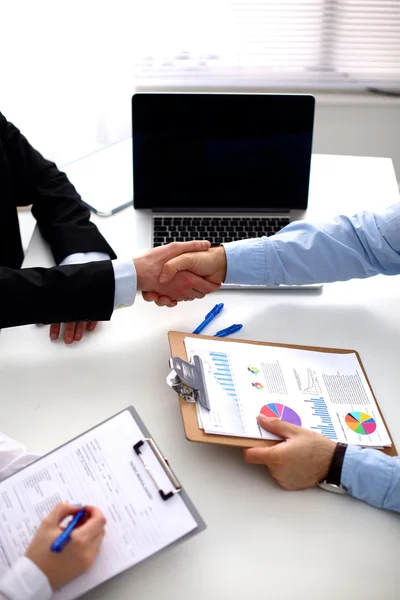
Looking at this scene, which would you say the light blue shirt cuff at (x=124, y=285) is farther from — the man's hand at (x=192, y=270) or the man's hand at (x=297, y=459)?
the man's hand at (x=297, y=459)

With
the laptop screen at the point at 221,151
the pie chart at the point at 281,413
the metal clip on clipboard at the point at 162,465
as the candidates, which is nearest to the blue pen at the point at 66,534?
the metal clip on clipboard at the point at 162,465

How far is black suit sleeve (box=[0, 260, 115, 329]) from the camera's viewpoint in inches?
44.0

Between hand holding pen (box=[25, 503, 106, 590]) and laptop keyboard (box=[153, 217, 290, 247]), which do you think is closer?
hand holding pen (box=[25, 503, 106, 590])

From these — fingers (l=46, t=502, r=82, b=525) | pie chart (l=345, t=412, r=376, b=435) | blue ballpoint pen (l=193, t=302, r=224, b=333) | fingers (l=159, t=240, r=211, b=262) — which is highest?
fingers (l=159, t=240, r=211, b=262)

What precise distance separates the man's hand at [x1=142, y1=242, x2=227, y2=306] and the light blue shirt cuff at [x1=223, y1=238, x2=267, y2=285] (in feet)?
0.05

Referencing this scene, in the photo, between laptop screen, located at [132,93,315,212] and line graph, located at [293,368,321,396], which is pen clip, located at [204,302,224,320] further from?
laptop screen, located at [132,93,315,212]

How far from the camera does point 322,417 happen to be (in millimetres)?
961

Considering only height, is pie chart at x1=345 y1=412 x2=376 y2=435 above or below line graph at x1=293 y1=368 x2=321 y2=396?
below

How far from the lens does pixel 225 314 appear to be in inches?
47.5

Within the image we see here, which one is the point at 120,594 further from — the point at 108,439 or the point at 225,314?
the point at 225,314

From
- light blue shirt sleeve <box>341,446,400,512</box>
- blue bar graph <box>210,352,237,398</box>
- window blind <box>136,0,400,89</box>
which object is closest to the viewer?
light blue shirt sleeve <box>341,446,400,512</box>

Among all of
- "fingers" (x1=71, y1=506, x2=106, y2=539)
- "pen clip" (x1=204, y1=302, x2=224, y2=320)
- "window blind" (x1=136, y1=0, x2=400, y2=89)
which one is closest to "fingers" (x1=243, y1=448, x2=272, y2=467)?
"fingers" (x1=71, y1=506, x2=106, y2=539)

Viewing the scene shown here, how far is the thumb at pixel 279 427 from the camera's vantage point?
0.91 m

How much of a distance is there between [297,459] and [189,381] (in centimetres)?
21
